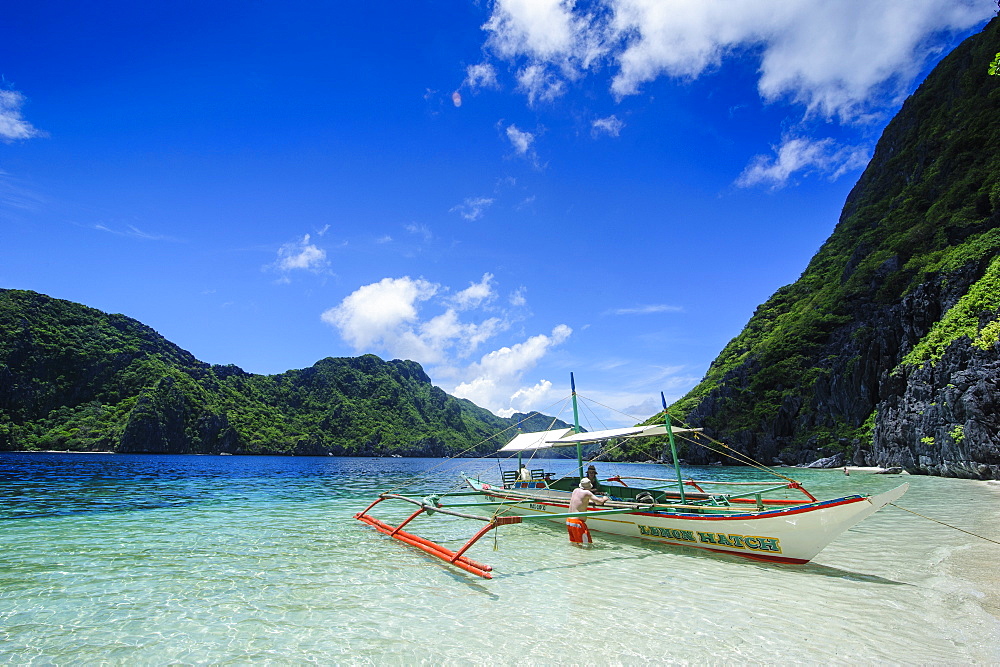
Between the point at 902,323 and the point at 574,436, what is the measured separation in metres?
60.8

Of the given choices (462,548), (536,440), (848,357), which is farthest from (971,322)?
(462,548)

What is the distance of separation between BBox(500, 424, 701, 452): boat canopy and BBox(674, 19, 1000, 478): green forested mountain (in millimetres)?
35816

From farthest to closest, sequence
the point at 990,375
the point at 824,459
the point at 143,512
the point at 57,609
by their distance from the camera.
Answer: the point at 824,459, the point at 990,375, the point at 143,512, the point at 57,609

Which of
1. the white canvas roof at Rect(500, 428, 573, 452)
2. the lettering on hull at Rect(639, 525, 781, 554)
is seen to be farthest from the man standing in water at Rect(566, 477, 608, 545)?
the white canvas roof at Rect(500, 428, 573, 452)

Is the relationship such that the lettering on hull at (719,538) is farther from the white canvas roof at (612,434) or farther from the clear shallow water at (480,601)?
the white canvas roof at (612,434)

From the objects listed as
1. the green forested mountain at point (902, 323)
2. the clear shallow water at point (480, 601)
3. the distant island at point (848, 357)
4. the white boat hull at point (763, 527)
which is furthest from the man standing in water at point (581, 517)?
the green forested mountain at point (902, 323)

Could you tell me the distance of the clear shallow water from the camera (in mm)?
7227

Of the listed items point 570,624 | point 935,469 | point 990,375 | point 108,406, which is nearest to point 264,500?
point 570,624

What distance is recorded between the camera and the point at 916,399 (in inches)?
1879

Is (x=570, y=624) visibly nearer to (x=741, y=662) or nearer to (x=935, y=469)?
(x=741, y=662)

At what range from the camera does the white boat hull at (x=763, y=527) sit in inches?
461

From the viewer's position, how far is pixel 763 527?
12.8 meters

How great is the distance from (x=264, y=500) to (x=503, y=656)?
2802 centimetres

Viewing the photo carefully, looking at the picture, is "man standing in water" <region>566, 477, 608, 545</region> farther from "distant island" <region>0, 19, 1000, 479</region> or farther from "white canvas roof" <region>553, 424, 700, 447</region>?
"distant island" <region>0, 19, 1000, 479</region>
